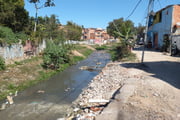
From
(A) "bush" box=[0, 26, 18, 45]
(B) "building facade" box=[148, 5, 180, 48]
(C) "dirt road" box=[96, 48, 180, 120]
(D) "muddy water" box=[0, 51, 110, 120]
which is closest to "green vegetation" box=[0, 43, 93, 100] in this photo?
(D) "muddy water" box=[0, 51, 110, 120]

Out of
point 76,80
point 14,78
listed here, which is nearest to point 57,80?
point 76,80

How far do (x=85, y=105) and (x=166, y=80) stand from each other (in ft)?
14.0

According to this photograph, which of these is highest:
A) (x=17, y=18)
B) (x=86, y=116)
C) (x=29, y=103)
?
(x=17, y=18)

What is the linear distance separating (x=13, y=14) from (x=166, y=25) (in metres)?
18.9

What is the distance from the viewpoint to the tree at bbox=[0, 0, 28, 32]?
18766 millimetres

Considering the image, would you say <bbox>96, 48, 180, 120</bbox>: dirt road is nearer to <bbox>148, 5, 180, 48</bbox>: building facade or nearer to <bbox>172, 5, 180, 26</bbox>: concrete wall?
<bbox>148, 5, 180, 48</bbox>: building facade

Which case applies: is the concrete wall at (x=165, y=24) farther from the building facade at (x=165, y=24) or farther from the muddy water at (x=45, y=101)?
the muddy water at (x=45, y=101)

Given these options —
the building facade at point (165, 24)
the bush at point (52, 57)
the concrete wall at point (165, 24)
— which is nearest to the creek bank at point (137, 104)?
the bush at point (52, 57)

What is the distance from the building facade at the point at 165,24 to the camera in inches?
753

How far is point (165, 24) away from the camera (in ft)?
69.8

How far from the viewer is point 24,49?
15875 mm

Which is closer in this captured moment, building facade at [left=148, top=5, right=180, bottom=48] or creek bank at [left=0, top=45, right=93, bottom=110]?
creek bank at [left=0, top=45, right=93, bottom=110]

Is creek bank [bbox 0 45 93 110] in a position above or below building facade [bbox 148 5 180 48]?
below

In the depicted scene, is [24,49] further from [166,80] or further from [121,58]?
[166,80]
